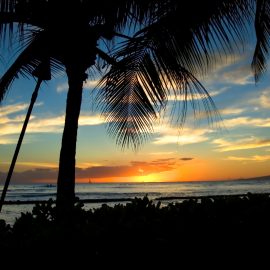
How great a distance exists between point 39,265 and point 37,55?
3832 mm

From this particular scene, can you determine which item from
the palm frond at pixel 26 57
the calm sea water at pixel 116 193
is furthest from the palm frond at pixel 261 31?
the calm sea water at pixel 116 193

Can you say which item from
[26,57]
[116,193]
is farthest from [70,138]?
[116,193]

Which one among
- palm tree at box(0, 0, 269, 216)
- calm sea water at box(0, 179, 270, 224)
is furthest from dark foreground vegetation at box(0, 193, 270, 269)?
calm sea water at box(0, 179, 270, 224)

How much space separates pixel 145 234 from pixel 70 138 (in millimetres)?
2838

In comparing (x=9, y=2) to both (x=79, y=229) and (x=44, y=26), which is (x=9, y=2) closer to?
(x=44, y=26)

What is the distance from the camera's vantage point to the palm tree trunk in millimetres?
5468

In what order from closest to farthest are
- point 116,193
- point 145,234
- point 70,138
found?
1. point 145,234
2. point 70,138
3. point 116,193

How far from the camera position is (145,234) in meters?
2.97

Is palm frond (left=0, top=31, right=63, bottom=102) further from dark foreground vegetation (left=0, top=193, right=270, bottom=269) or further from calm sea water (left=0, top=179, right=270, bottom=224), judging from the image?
calm sea water (left=0, top=179, right=270, bottom=224)

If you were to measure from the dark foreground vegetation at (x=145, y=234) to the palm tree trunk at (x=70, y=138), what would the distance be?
1.45 m

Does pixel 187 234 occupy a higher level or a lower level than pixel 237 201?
lower

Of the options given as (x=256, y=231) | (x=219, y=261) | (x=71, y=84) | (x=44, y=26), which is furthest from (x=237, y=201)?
(x=44, y=26)

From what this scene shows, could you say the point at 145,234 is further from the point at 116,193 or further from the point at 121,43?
the point at 116,193

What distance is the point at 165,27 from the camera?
12.0 ft
